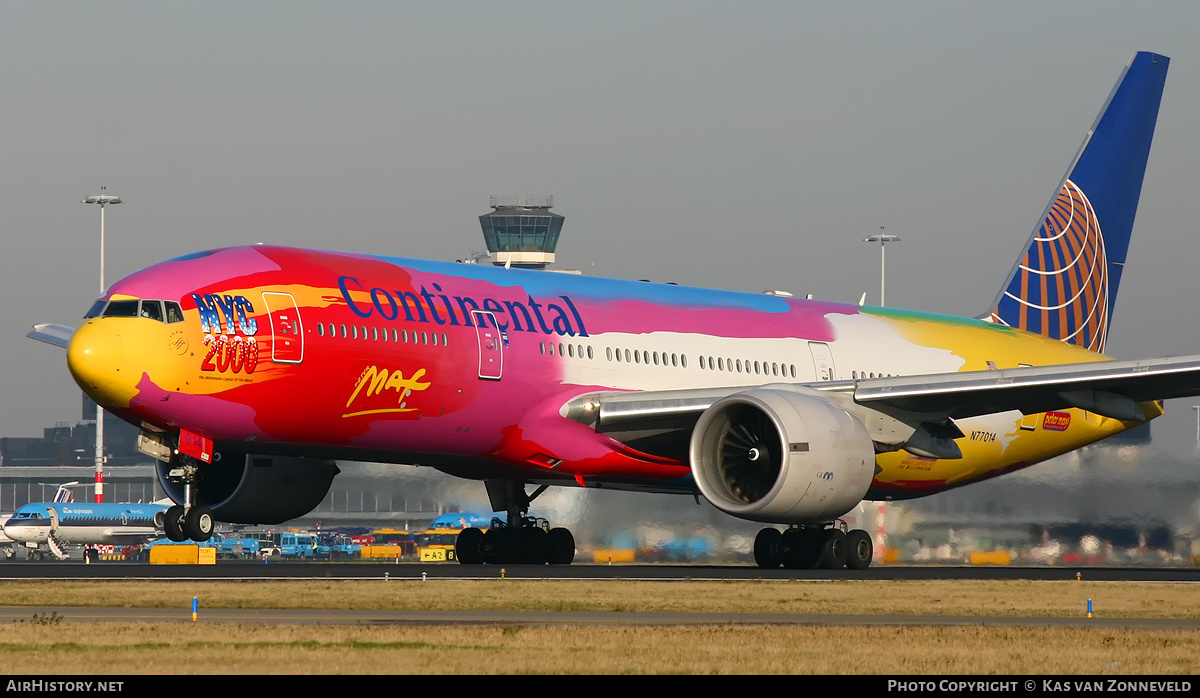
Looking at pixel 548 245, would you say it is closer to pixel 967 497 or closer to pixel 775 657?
pixel 967 497

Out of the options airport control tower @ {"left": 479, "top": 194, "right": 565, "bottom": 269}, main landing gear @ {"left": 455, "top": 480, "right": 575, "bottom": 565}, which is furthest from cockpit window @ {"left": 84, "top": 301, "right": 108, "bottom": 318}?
airport control tower @ {"left": 479, "top": 194, "right": 565, "bottom": 269}

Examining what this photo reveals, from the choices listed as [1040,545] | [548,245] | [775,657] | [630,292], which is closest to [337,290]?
[630,292]

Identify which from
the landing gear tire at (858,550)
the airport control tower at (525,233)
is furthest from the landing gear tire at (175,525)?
the airport control tower at (525,233)

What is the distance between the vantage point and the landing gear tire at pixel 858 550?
96.4 ft

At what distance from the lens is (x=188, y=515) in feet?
81.1

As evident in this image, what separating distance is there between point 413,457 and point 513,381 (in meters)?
1.97

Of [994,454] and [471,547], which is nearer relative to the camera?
[471,547]

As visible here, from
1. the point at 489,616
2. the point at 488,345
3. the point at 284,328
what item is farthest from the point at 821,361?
the point at 489,616

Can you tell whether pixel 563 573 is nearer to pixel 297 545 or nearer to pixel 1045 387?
pixel 1045 387

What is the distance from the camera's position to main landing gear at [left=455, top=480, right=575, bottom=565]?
31.1 metres

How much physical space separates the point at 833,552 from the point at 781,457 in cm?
395

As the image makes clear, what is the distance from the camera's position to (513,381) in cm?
2741

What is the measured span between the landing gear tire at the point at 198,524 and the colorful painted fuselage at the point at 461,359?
107 centimetres
